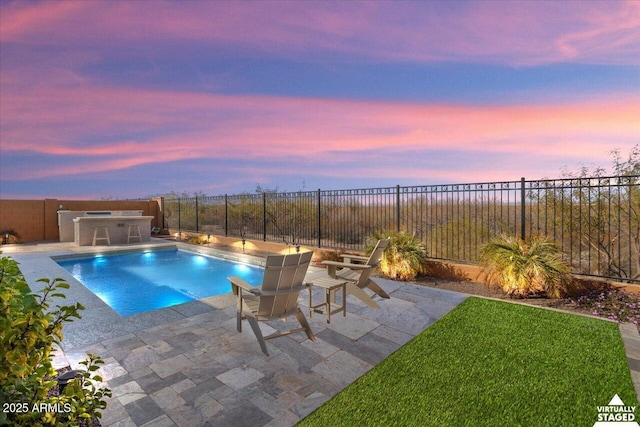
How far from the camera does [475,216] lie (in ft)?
25.1

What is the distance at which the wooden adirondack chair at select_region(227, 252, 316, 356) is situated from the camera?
11.5ft

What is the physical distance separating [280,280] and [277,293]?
0.17 meters

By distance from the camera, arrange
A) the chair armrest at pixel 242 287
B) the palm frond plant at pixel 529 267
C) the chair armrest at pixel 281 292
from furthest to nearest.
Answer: the palm frond plant at pixel 529 267
the chair armrest at pixel 242 287
the chair armrest at pixel 281 292

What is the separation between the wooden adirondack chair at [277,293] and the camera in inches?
138

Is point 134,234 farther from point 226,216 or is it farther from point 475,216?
point 475,216

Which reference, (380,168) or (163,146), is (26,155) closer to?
(163,146)

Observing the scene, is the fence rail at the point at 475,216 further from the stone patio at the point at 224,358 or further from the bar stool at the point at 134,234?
the bar stool at the point at 134,234

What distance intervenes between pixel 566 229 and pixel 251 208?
10662 mm

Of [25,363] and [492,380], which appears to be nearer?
[25,363]

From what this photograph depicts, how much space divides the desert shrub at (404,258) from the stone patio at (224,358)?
1604 millimetres

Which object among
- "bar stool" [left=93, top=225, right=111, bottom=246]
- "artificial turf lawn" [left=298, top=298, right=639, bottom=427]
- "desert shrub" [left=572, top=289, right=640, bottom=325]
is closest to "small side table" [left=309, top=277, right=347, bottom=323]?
"artificial turf lawn" [left=298, top=298, right=639, bottom=427]

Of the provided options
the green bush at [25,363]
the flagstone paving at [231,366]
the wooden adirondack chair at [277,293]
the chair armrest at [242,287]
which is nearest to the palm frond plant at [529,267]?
the flagstone paving at [231,366]

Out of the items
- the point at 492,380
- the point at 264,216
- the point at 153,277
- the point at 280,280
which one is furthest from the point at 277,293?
the point at 264,216

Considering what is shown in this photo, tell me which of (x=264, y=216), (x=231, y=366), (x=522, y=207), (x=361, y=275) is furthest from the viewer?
(x=264, y=216)
